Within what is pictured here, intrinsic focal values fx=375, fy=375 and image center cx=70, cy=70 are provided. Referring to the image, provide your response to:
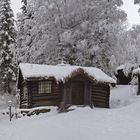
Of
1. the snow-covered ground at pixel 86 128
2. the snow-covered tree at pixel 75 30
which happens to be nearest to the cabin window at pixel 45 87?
the snow-covered ground at pixel 86 128

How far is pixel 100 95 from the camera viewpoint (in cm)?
2966

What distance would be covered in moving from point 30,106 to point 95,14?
46.3ft

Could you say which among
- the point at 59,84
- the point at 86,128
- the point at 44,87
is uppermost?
the point at 59,84

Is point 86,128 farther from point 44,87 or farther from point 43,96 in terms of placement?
point 44,87

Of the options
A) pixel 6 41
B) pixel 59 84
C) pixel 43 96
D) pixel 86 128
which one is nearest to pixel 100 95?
pixel 59 84

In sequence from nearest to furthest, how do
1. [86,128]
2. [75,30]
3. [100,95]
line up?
[86,128], [100,95], [75,30]

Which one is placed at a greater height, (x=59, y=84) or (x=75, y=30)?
(x=75, y=30)

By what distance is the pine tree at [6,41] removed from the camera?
4594cm

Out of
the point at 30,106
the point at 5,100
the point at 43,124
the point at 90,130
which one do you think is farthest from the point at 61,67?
the point at 5,100

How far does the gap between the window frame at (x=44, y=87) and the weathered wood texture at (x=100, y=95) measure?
11.3ft

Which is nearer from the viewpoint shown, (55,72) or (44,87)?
(55,72)

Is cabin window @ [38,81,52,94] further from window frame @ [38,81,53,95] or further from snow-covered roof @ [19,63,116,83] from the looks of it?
snow-covered roof @ [19,63,116,83]

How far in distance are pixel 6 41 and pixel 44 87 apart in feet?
67.1

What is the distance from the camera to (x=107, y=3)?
37.7 metres
